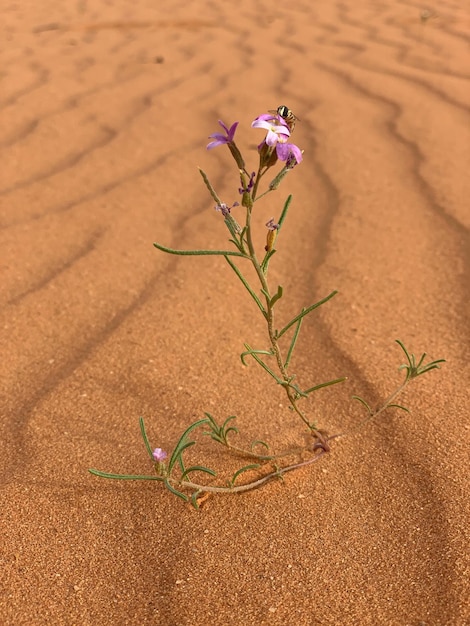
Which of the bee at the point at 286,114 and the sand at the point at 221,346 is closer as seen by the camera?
the bee at the point at 286,114

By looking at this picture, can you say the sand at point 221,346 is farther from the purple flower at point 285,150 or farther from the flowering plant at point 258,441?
the purple flower at point 285,150

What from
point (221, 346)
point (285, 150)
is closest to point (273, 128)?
point (285, 150)

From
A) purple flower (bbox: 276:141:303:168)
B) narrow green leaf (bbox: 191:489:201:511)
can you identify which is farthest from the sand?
purple flower (bbox: 276:141:303:168)

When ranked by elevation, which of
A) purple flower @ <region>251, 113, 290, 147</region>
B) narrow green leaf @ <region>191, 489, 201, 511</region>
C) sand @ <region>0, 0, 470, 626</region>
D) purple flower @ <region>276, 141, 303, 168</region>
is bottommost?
sand @ <region>0, 0, 470, 626</region>

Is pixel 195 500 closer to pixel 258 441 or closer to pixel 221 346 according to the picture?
pixel 258 441

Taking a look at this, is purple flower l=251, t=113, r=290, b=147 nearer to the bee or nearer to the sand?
the bee

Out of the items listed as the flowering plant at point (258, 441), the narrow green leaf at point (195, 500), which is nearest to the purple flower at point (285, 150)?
the flowering plant at point (258, 441)
